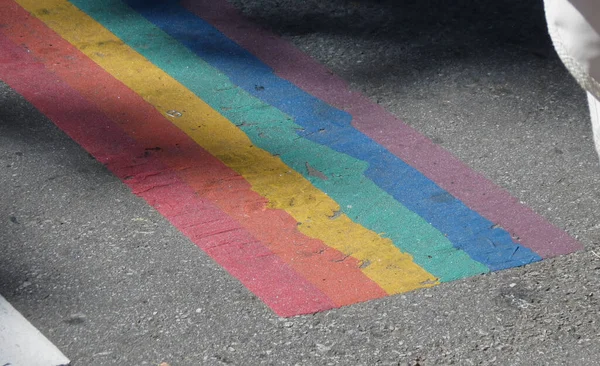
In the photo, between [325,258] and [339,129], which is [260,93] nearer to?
[339,129]

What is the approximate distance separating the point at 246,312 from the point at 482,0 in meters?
2.88

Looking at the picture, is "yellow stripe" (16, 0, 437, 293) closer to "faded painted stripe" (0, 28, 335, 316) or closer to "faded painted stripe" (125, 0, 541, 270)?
"faded painted stripe" (125, 0, 541, 270)

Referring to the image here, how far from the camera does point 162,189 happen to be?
3.64 meters

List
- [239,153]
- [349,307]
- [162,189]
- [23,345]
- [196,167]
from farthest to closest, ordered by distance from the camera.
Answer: [239,153]
[196,167]
[162,189]
[349,307]
[23,345]

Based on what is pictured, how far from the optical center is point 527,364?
291 centimetres

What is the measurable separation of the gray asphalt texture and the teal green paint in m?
0.23

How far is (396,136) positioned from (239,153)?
0.69 meters

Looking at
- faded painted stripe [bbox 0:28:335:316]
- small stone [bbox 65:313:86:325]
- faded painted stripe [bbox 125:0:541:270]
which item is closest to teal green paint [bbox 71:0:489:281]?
faded painted stripe [bbox 125:0:541:270]

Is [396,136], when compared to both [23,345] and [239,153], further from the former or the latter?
[23,345]

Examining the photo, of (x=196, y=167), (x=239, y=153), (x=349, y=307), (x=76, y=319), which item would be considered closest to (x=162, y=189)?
(x=196, y=167)

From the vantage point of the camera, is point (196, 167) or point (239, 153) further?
point (239, 153)

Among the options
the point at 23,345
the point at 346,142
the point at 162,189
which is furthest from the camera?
the point at 346,142

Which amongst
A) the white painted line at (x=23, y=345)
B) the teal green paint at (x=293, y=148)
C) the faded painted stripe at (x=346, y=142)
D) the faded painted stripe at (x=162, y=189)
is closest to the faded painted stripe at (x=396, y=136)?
the faded painted stripe at (x=346, y=142)

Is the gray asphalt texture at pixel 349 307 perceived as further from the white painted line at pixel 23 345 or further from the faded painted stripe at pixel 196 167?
the faded painted stripe at pixel 196 167
